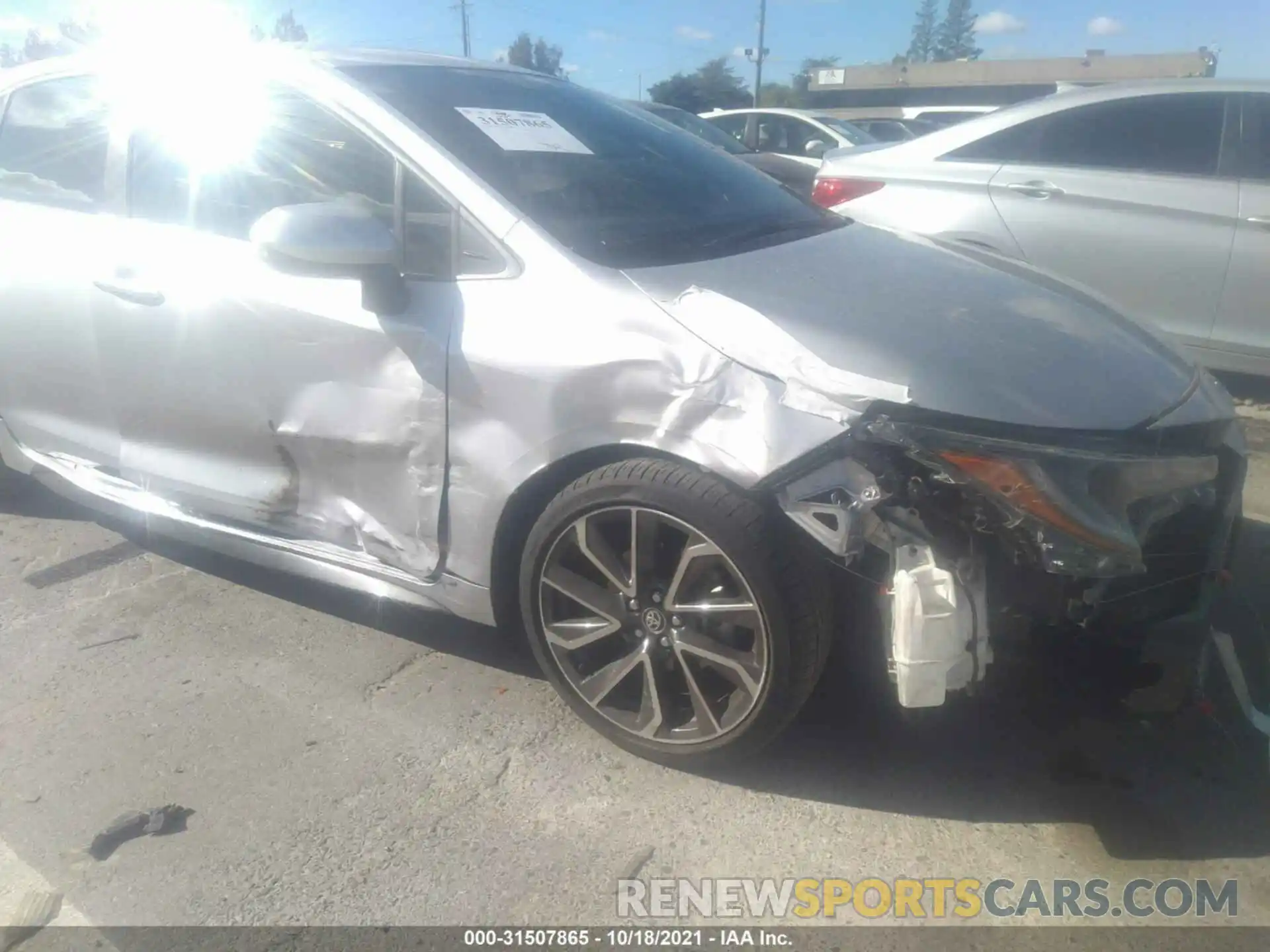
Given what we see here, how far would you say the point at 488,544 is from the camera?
101 inches

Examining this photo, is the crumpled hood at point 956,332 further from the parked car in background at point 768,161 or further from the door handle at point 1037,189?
the door handle at point 1037,189

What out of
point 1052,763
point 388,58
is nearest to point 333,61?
point 388,58

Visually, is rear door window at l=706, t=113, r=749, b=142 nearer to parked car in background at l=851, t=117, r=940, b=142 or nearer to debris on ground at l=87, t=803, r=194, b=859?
parked car in background at l=851, t=117, r=940, b=142

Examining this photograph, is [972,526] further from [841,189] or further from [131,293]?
[841,189]

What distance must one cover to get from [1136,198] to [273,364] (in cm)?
404

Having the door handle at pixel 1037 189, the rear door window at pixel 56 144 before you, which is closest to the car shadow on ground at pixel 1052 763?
the rear door window at pixel 56 144

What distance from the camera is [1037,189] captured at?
5.04 meters

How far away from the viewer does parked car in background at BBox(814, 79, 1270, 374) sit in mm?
4672

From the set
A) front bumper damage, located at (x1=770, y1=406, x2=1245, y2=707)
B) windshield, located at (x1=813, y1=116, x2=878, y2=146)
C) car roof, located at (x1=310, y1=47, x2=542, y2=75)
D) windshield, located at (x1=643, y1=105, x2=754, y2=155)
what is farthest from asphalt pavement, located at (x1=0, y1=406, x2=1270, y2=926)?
windshield, located at (x1=813, y1=116, x2=878, y2=146)

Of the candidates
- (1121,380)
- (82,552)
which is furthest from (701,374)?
(82,552)

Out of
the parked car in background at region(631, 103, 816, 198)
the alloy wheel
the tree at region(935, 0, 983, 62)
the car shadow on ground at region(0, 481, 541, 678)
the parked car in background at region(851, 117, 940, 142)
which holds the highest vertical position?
the tree at region(935, 0, 983, 62)

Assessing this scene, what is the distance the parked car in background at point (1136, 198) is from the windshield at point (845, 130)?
755 centimetres

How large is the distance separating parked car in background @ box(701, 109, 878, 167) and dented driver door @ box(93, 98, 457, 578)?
1047 cm

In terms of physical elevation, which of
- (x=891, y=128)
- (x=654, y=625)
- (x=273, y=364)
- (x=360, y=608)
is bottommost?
(x=360, y=608)
